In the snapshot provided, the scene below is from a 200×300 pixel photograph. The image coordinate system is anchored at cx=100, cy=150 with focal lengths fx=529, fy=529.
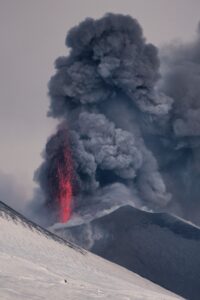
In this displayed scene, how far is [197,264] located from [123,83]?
20.4 metres

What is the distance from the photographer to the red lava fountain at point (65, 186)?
48.9 meters

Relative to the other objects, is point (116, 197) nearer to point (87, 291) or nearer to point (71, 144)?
point (71, 144)

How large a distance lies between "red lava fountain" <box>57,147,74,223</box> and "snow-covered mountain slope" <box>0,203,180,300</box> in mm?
15516

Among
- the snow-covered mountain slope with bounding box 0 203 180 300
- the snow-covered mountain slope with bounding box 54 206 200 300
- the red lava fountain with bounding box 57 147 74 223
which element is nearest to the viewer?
the snow-covered mountain slope with bounding box 0 203 180 300

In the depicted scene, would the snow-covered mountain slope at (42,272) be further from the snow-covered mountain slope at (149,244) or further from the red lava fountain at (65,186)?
the red lava fountain at (65,186)

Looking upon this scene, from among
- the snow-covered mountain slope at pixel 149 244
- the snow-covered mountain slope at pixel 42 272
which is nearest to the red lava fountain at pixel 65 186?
the snow-covered mountain slope at pixel 149 244

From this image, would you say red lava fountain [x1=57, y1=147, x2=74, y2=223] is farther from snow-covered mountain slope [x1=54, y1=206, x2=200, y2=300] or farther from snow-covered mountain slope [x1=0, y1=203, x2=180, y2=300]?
snow-covered mountain slope [x1=0, y1=203, x2=180, y2=300]

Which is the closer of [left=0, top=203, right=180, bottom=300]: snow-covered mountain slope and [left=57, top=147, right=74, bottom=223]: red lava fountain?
[left=0, top=203, right=180, bottom=300]: snow-covered mountain slope

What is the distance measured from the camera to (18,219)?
32406 mm

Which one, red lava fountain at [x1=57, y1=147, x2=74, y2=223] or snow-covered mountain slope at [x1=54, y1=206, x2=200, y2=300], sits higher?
red lava fountain at [x1=57, y1=147, x2=74, y2=223]

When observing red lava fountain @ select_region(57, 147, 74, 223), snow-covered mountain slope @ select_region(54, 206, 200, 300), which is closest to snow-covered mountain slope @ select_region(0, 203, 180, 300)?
snow-covered mountain slope @ select_region(54, 206, 200, 300)

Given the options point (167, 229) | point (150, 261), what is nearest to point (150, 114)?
point (167, 229)

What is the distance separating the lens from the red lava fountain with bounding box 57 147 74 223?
48938mm

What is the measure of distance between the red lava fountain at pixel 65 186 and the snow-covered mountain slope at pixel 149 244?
3135 mm
